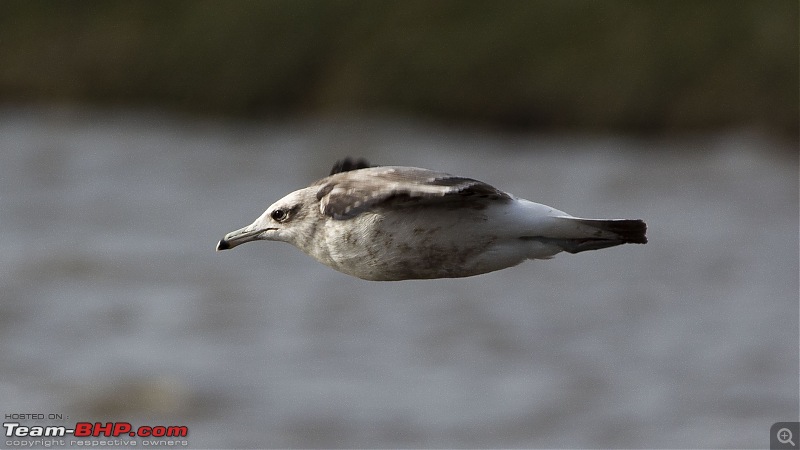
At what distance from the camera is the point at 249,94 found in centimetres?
3694

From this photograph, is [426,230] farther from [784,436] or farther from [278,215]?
[784,436]

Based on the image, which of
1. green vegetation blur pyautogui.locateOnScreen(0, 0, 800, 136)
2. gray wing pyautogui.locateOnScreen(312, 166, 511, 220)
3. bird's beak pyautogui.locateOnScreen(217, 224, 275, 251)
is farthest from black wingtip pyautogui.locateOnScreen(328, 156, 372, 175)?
green vegetation blur pyautogui.locateOnScreen(0, 0, 800, 136)

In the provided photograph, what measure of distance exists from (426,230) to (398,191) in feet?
0.92

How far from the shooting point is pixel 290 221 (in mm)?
5160

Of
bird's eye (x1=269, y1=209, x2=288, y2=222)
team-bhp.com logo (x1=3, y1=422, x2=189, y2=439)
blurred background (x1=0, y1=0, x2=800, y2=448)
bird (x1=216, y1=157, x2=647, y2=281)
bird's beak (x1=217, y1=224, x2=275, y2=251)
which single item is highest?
blurred background (x1=0, y1=0, x2=800, y2=448)

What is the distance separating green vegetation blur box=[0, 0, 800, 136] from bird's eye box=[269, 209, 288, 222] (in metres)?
27.2

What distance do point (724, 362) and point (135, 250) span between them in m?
13.6

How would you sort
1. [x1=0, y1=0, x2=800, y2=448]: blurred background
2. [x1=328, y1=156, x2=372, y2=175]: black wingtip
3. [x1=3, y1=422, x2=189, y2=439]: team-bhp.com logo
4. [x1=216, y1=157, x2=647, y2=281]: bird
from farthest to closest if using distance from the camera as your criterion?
[x1=0, y1=0, x2=800, y2=448]: blurred background, [x1=3, y1=422, x2=189, y2=439]: team-bhp.com logo, [x1=328, y1=156, x2=372, y2=175]: black wingtip, [x1=216, y1=157, x2=647, y2=281]: bird

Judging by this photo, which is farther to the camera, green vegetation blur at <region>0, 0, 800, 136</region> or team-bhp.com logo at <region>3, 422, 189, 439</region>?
green vegetation blur at <region>0, 0, 800, 136</region>

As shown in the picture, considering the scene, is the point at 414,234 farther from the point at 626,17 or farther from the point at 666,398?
the point at 626,17

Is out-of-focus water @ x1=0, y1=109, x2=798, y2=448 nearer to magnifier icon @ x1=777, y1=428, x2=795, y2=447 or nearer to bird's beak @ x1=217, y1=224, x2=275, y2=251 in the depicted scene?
magnifier icon @ x1=777, y1=428, x2=795, y2=447

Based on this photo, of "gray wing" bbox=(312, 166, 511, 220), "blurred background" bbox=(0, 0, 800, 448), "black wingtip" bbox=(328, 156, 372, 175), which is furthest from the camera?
"blurred background" bbox=(0, 0, 800, 448)

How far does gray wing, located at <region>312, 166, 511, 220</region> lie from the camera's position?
185 inches

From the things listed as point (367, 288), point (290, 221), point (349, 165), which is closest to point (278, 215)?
point (290, 221)
